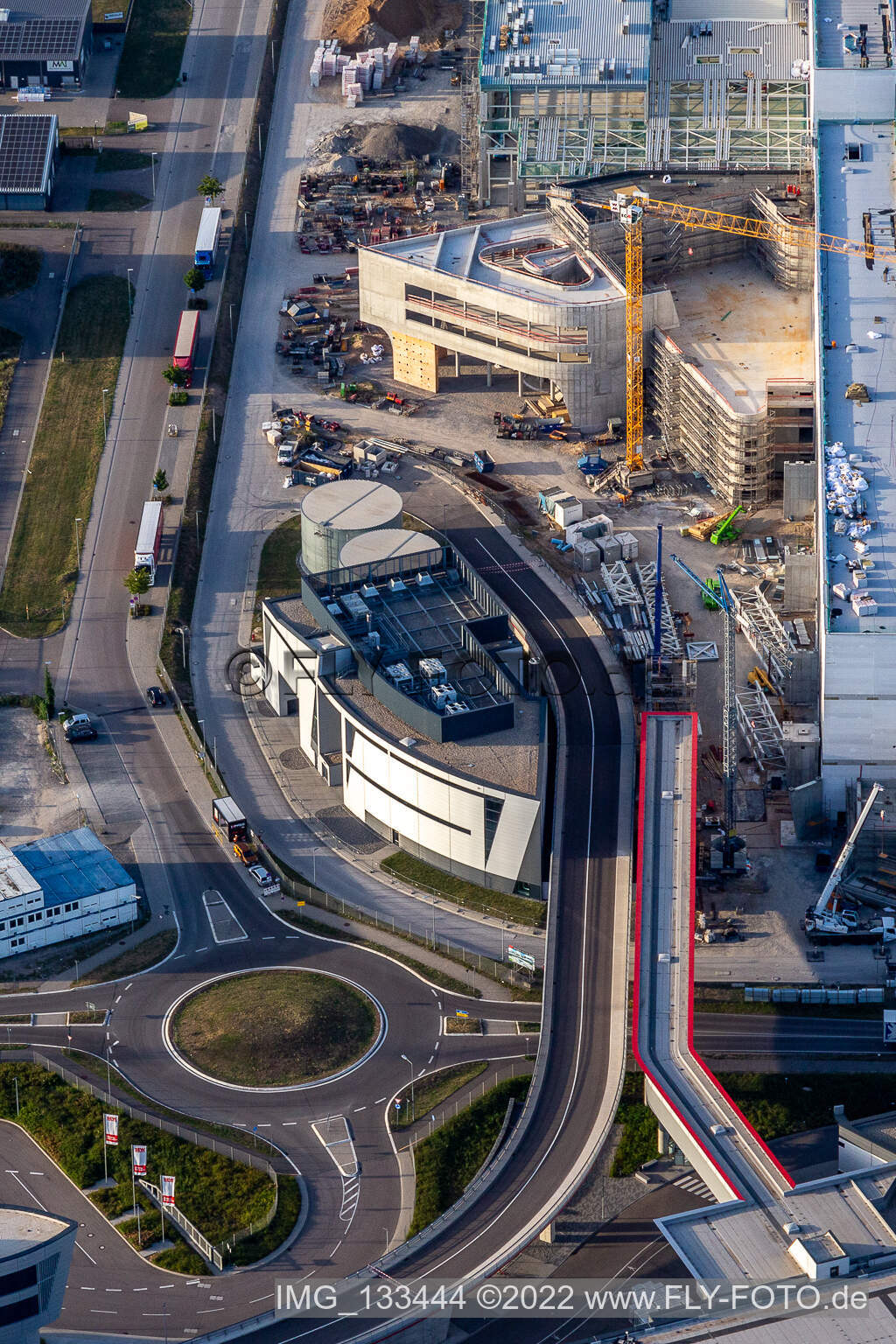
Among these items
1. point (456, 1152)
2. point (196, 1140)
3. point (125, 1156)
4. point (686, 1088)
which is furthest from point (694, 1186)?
point (125, 1156)

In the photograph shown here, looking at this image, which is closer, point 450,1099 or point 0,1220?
point 0,1220

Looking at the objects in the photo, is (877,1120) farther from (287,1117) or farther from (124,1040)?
(124,1040)

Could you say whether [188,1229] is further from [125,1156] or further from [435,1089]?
[435,1089]

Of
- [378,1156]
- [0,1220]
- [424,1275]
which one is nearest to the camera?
[0,1220]

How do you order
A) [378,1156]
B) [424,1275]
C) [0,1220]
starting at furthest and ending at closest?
[378,1156]
[424,1275]
[0,1220]

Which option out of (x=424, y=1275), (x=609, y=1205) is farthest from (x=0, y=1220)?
(x=609, y=1205)

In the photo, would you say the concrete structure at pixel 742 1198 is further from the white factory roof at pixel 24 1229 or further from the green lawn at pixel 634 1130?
the white factory roof at pixel 24 1229

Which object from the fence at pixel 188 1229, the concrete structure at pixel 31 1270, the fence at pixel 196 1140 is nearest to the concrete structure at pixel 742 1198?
the fence at pixel 196 1140
